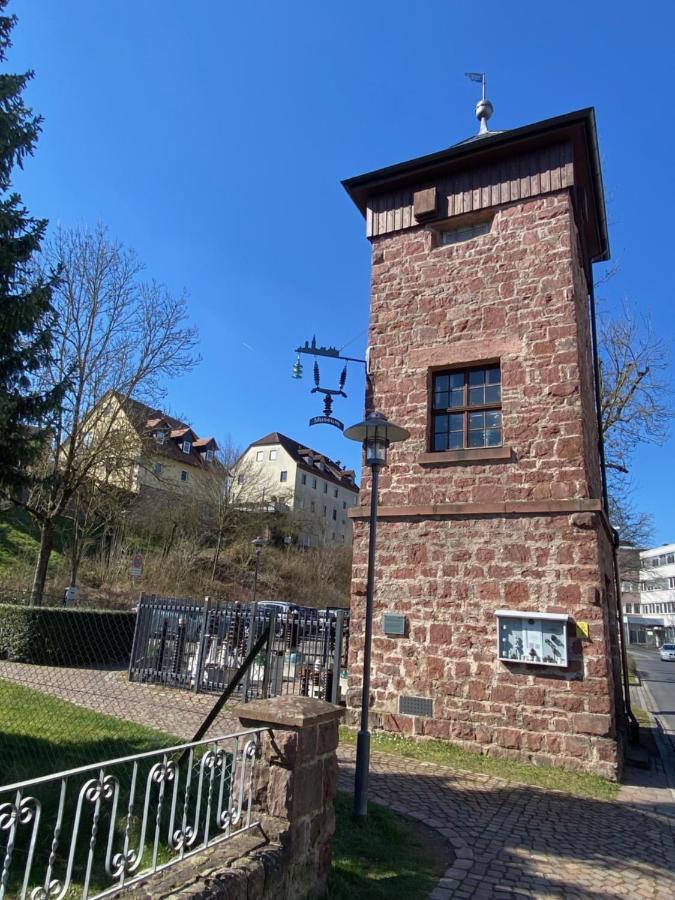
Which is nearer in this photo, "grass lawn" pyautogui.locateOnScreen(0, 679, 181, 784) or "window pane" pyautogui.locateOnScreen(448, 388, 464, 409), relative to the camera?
"grass lawn" pyautogui.locateOnScreen(0, 679, 181, 784)

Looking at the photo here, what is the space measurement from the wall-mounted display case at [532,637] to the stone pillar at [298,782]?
4728 mm

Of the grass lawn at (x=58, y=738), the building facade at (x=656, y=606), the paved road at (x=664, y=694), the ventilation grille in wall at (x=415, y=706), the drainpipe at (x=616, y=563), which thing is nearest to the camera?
the grass lawn at (x=58, y=738)

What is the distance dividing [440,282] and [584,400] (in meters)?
3.14

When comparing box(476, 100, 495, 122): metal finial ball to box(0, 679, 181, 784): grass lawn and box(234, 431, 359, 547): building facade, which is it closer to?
box(0, 679, 181, 784): grass lawn

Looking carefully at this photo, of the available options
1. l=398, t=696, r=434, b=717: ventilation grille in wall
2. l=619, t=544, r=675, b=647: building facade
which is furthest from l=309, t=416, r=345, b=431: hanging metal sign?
l=619, t=544, r=675, b=647: building facade

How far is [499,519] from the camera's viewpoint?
28.5 feet

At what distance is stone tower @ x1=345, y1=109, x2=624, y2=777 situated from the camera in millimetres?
7961

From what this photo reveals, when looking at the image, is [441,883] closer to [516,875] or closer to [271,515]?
[516,875]

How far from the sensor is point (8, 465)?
28.5 feet

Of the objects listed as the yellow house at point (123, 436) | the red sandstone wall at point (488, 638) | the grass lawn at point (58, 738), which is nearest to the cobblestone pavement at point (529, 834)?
the red sandstone wall at point (488, 638)

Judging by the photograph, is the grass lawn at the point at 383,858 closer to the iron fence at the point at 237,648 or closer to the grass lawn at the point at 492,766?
the grass lawn at the point at 492,766

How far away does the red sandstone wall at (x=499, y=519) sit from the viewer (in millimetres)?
7887

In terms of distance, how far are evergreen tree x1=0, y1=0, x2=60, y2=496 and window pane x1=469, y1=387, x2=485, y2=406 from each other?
22.0 ft

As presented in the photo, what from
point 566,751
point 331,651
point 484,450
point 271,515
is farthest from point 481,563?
point 271,515
